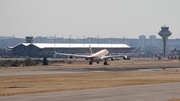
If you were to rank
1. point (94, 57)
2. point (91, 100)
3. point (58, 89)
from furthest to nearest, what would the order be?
point (94, 57) → point (58, 89) → point (91, 100)

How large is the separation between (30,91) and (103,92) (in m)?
9.11

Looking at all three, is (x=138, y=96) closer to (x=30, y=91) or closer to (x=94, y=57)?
(x=30, y=91)

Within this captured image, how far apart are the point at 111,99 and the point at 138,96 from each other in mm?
4406

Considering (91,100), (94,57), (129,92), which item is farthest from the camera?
(94,57)

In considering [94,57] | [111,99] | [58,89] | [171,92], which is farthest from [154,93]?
[94,57]

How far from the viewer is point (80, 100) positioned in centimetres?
5003

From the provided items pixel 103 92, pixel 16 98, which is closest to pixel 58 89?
pixel 103 92

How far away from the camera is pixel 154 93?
189ft

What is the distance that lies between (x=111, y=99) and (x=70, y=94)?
706cm

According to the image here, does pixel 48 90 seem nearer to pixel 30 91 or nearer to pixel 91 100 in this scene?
pixel 30 91

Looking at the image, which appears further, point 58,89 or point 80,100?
point 58,89

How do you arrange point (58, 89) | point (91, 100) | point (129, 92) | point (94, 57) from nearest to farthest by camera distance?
point (91, 100) < point (129, 92) < point (58, 89) < point (94, 57)

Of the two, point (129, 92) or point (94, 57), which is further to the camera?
point (94, 57)

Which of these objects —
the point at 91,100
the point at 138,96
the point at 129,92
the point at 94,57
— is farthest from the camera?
the point at 94,57
